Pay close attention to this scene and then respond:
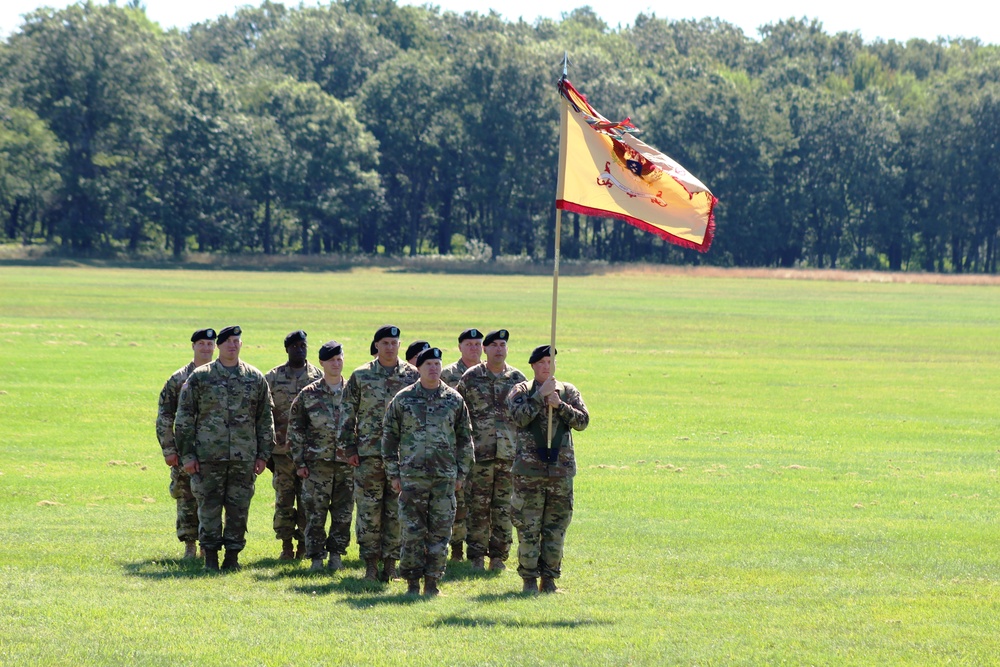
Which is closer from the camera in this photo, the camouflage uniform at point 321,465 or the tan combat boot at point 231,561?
the tan combat boot at point 231,561

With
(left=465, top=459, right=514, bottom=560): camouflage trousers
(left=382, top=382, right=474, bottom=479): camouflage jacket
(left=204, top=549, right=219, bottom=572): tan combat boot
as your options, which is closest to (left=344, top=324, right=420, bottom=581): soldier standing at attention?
(left=382, top=382, right=474, bottom=479): camouflage jacket

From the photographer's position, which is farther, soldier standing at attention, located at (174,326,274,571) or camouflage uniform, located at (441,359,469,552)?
camouflage uniform, located at (441,359,469,552)

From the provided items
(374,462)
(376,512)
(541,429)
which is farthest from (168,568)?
(541,429)

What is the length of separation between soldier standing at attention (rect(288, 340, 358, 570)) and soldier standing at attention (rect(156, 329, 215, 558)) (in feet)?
3.29

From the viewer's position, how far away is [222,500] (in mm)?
11195

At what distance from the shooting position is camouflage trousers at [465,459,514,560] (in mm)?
11500

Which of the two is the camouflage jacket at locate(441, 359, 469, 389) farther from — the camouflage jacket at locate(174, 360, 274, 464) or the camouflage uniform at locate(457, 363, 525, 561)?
the camouflage jacket at locate(174, 360, 274, 464)

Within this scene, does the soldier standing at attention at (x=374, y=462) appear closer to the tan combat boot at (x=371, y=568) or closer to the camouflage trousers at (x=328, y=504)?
the tan combat boot at (x=371, y=568)

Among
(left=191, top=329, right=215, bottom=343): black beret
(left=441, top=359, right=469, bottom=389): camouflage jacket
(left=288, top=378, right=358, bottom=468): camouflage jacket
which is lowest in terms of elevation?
(left=288, top=378, right=358, bottom=468): camouflage jacket

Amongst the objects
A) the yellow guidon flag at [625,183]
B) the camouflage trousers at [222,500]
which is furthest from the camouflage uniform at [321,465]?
the yellow guidon flag at [625,183]

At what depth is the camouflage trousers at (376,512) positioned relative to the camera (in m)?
10.8

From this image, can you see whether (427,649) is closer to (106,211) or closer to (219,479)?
(219,479)

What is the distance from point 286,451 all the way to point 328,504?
73 cm

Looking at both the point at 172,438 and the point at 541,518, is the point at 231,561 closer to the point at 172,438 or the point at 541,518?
the point at 172,438
